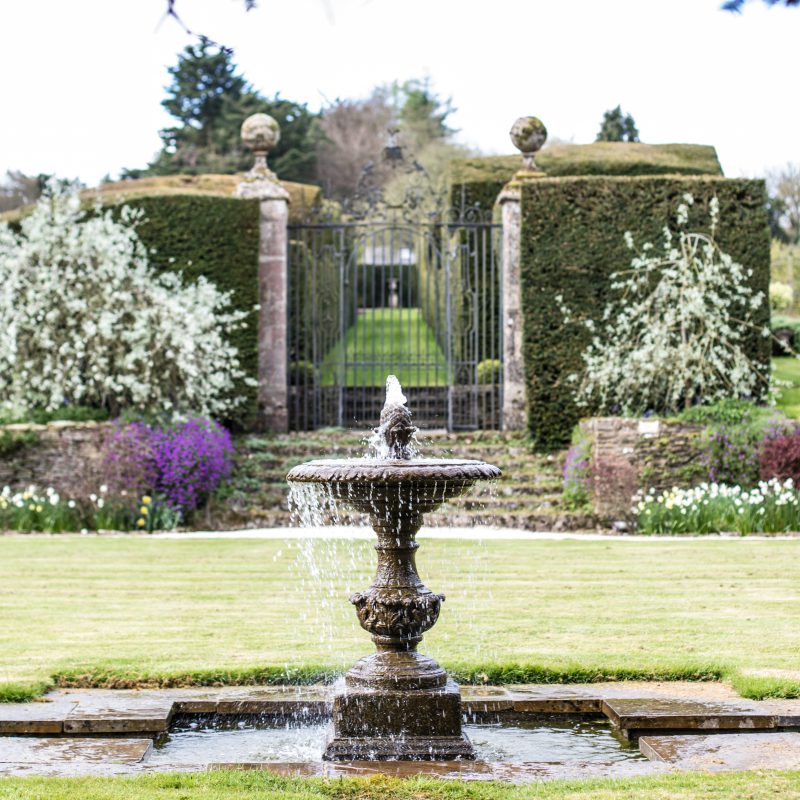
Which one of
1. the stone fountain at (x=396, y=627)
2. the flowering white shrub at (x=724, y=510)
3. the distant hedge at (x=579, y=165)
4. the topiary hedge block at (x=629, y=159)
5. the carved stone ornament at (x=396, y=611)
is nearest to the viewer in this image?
the stone fountain at (x=396, y=627)

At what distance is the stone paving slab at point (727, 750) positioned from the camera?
14.1 feet

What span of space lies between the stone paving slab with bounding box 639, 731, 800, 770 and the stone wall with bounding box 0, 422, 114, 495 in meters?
9.48

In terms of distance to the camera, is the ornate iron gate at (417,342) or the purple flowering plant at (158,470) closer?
the purple flowering plant at (158,470)

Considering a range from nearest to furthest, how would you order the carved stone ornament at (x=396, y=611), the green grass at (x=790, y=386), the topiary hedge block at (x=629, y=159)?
the carved stone ornament at (x=396, y=611) → the green grass at (x=790, y=386) → the topiary hedge block at (x=629, y=159)

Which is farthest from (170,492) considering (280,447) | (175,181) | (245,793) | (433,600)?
(245,793)

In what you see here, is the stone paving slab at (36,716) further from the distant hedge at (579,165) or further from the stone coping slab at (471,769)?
the distant hedge at (579,165)

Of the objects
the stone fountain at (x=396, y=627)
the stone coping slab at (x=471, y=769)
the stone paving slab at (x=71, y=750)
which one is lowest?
the stone coping slab at (x=471, y=769)

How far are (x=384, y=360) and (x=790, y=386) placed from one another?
218 inches

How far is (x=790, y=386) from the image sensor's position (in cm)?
1508

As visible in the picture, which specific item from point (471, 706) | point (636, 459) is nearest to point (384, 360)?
point (636, 459)

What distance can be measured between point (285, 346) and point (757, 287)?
18.9 feet

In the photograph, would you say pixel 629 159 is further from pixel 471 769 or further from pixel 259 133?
pixel 471 769

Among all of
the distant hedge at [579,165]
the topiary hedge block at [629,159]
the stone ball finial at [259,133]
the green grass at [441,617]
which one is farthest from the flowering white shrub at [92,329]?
the topiary hedge block at [629,159]

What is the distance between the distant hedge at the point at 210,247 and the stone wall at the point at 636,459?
4563 mm
